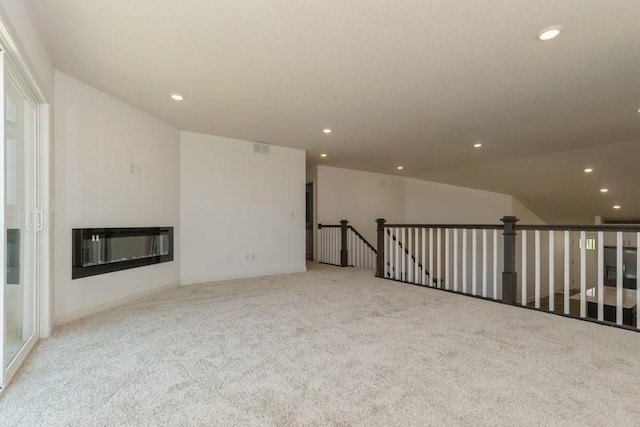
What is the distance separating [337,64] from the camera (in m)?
2.81

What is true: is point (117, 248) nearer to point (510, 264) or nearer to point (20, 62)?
point (20, 62)

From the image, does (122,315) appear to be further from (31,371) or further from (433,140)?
(433,140)

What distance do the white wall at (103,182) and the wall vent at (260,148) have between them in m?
1.46

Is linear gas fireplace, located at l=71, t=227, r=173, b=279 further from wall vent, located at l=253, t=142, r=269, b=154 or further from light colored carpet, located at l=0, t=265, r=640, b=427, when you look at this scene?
wall vent, located at l=253, t=142, r=269, b=154

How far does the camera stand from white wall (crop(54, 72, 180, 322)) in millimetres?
3150

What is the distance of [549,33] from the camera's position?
230 centimetres

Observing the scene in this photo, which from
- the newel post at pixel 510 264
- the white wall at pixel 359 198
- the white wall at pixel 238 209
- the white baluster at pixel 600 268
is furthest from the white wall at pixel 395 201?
the white baluster at pixel 600 268

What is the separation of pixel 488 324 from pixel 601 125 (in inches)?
142

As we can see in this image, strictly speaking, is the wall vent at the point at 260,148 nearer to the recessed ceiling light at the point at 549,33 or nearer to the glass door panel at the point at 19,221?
the glass door panel at the point at 19,221

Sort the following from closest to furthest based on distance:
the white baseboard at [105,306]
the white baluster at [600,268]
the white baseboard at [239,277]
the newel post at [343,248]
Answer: the white baluster at [600,268] < the white baseboard at [105,306] < the white baseboard at [239,277] < the newel post at [343,248]

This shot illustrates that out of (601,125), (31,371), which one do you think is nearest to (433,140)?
(601,125)

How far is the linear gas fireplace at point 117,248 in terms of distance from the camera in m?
3.25

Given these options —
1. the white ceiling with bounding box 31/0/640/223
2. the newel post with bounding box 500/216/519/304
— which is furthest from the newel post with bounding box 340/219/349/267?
the newel post with bounding box 500/216/519/304

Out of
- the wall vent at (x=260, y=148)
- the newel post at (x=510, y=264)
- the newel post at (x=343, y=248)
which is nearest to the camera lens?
the newel post at (x=510, y=264)
